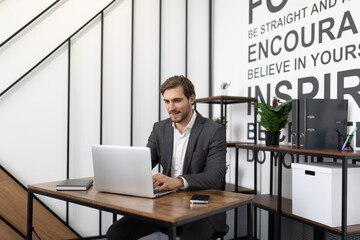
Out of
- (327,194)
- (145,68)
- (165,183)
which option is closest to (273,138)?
(327,194)

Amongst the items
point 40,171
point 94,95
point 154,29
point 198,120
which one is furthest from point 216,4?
point 40,171

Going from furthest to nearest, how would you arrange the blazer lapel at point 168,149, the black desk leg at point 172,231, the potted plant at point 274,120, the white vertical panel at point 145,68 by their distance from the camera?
the white vertical panel at point 145,68, the potted plant at point 274,120, the blazer lapel at point 168,149, the black desk leg at point 172,231

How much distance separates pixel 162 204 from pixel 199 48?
2.50 metres

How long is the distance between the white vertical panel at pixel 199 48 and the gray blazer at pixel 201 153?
5.06ft

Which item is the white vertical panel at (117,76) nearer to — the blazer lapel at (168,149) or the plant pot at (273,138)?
the blazer lapel at (168,149)

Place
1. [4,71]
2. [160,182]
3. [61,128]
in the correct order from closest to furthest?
[160,182]
[4,71]
[61,128]

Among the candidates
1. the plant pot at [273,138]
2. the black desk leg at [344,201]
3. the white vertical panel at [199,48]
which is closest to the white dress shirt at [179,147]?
the plant pot at [273,138]

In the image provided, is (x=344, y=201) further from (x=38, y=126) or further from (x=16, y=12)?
(x=16, y=12)

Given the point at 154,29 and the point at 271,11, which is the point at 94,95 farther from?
the point at 271,11

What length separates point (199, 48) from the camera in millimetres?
3479

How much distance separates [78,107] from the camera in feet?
9.52

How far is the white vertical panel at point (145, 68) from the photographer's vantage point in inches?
124

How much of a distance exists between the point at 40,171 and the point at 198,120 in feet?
5.39

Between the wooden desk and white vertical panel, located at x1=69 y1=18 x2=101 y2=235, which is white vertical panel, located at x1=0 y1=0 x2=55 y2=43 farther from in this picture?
the wooden desk
